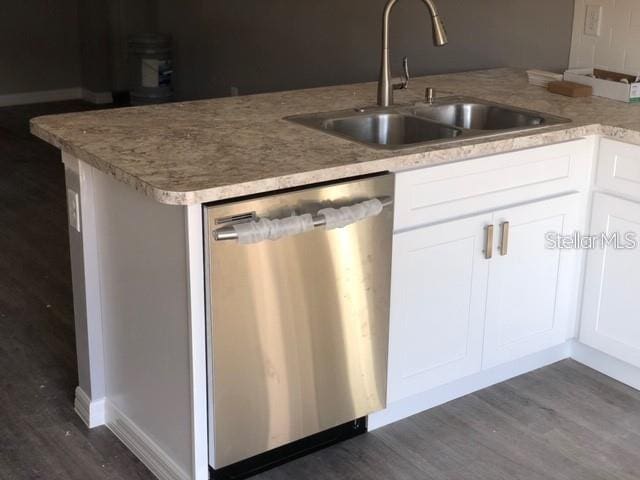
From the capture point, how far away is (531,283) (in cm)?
288

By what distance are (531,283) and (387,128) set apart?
27.3 inches

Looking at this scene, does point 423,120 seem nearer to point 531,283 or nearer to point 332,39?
point 531,283

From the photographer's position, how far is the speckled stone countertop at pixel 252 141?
2.11m

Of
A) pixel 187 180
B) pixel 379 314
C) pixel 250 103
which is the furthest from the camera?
pixel 250 103

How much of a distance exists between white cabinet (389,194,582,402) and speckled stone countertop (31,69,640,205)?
0.24m

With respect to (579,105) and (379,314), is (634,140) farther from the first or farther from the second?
(379,314)

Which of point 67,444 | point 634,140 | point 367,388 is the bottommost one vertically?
point 67,444

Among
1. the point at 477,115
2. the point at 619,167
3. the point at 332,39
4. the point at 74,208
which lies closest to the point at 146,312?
the point at 74,208

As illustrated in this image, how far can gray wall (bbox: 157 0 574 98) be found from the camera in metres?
3.68

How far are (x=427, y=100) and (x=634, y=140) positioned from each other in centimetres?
71

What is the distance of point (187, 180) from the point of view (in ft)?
6.76

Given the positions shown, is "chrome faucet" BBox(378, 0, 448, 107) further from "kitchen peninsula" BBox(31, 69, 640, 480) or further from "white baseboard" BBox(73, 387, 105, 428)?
"white baseboard" BBox(73, 387, 105, 428)

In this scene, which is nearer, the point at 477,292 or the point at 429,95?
the point at 477,292

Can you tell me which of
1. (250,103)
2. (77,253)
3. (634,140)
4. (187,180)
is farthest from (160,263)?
(634,140)
